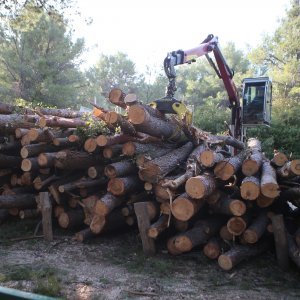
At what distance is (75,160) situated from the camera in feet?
21.8

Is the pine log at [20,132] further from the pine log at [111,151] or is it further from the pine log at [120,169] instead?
the pine log at [120,169]

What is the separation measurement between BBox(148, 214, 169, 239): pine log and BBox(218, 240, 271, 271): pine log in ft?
3.25

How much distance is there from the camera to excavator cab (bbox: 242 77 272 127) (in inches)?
503

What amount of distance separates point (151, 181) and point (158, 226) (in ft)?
2.39

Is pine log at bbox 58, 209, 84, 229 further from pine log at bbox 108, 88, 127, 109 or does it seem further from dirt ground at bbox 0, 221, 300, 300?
pine log at bbox 108, 88, 127, 109

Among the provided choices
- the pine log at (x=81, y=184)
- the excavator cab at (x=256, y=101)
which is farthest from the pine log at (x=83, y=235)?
the excavator cab at (x=256, y=101)

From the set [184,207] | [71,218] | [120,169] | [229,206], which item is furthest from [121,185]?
[229,206]

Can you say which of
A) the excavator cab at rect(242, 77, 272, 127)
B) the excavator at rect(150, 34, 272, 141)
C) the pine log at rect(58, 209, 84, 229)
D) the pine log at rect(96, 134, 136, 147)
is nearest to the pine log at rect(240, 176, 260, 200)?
the pine log at rect(96, 134, 136, 147)

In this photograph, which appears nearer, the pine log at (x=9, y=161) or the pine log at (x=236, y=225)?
the pine log at (x=236, y=225)

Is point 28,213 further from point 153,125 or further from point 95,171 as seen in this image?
point 153,125

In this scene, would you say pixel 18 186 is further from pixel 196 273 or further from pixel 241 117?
pixel 241 117

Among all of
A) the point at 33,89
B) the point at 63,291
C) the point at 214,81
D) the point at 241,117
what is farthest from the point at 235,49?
the point at 63,291

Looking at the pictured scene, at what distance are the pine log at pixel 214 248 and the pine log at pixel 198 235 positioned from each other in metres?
0.11

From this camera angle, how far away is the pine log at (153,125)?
6152mm
